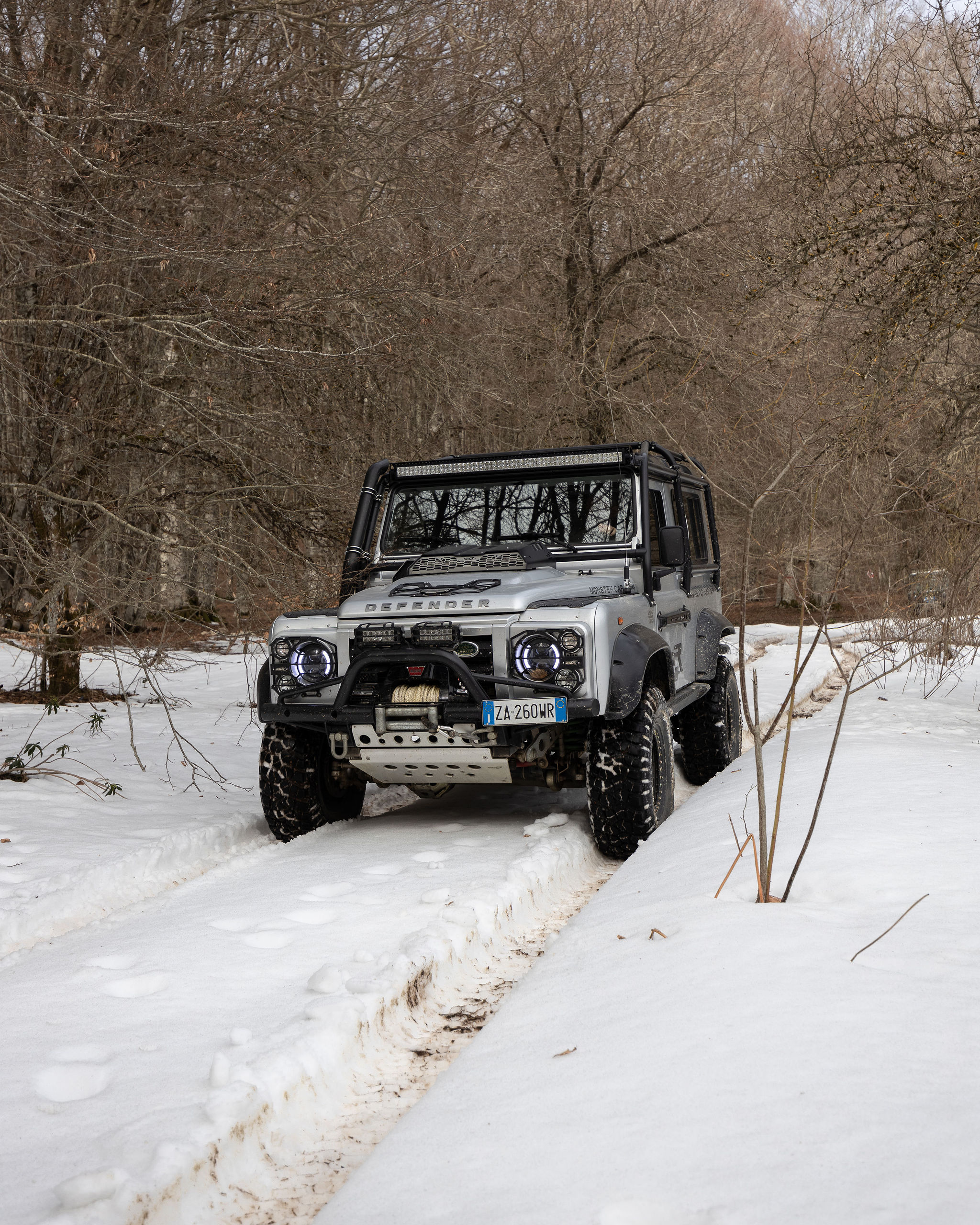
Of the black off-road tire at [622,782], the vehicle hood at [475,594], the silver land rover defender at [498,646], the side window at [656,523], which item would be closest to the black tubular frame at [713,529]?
the silver land rover defender at [498,646]

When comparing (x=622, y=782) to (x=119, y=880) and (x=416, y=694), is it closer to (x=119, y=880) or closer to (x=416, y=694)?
(x=416, y=694)

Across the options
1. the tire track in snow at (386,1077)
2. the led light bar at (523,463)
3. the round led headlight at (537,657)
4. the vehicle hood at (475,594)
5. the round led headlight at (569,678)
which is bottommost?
the tire track in snow at (386,1077)

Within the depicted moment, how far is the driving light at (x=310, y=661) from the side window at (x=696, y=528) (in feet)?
8.93

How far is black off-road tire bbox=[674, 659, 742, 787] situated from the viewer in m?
7.66

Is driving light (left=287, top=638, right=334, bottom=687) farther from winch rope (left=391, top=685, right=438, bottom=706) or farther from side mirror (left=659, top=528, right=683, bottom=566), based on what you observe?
side mirror (left=659, top=528, right=683, bottom=566)

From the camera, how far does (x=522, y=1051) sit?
9.96 feet

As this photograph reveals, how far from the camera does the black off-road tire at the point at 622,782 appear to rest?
539cm

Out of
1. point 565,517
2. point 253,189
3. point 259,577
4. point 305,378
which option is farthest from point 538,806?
point 253,189

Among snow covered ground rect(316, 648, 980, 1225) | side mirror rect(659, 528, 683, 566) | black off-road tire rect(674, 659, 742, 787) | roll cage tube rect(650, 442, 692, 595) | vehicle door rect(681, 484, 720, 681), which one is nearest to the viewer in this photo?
snow covered ground rect(316, 648, 980, 1225)

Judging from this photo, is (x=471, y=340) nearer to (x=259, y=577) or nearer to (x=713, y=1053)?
(x=259, y=577)

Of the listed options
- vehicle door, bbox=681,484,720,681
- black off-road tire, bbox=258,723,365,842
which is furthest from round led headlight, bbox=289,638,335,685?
vehicle door, bbox=681,484,720,681

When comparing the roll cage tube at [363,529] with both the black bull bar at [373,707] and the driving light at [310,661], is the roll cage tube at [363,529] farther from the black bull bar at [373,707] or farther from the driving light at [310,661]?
the black bull bar at [373,707]

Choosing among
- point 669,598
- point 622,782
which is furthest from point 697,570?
point 622,782

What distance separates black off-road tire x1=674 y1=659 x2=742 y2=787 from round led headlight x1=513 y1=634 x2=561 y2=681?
103 inches
